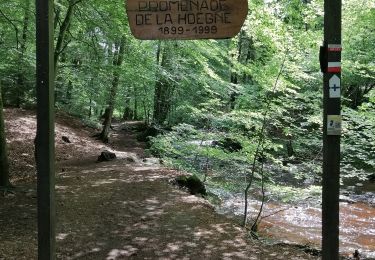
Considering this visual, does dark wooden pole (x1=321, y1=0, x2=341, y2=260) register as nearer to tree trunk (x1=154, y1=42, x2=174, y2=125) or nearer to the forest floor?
the forest floor

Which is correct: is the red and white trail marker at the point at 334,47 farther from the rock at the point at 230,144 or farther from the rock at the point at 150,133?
the rock at the point at 150,133

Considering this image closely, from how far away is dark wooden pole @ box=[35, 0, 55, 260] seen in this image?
352cm

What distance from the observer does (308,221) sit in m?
10.4

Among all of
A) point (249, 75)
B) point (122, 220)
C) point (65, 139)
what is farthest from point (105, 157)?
point (122, 220)

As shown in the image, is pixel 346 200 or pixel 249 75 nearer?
pixel 346 200

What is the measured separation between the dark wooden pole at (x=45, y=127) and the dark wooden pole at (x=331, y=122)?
2.51m

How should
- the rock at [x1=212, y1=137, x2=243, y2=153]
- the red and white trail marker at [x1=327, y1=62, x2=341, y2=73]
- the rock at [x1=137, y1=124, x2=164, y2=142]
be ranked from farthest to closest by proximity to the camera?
the rock at [x1=137, y1=124, x2=164, y2=142], the rock at [x1=212, y1=137, x2=243, y2=153], the red and white trail marker at [x1=327, y1=62, x2=341, y2=73]

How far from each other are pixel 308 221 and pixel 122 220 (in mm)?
5442

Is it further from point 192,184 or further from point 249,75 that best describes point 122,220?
point 249,75

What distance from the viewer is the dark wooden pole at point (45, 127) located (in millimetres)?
3521

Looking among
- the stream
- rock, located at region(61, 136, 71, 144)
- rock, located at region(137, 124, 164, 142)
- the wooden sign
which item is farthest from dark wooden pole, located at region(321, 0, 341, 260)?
rock, located at region(137, 124, 164, 142)

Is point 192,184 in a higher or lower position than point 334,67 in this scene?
lower

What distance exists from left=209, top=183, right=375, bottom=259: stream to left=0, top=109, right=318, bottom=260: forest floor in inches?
60.1

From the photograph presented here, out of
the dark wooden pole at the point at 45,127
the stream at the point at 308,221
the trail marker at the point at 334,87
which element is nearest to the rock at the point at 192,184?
the stream at the point at 308,221
